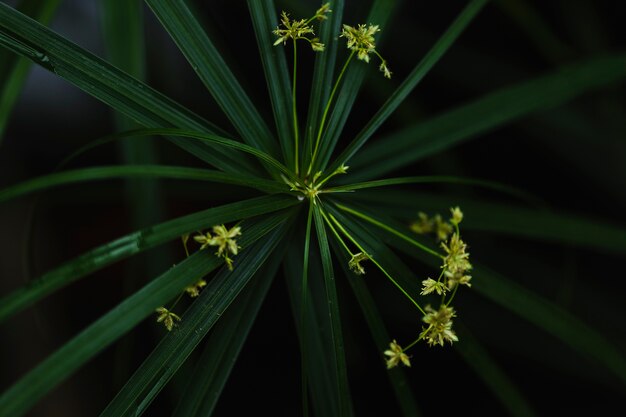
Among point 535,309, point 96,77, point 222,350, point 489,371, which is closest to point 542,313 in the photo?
point 535,309

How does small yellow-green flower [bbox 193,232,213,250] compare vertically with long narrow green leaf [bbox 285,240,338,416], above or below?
below

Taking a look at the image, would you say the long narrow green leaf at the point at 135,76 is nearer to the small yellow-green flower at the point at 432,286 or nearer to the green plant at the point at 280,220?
the green plant at the point at 280,220

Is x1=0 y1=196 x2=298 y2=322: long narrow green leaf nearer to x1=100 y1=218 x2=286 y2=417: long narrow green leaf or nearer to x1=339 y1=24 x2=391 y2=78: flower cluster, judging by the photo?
x1=100 y1=218 x2=286 y2=417: long narrow green leaf

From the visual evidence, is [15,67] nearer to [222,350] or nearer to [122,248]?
[122,248]

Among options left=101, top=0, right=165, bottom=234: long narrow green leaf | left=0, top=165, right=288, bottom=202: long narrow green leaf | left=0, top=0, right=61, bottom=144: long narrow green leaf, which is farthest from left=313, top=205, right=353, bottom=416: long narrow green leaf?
left=0, top=0, right=61, bottom=144: long narrow green leaf

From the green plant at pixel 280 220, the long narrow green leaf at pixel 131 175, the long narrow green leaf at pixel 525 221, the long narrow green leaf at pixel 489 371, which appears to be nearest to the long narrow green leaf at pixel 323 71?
the green plant at pixel 280 220
